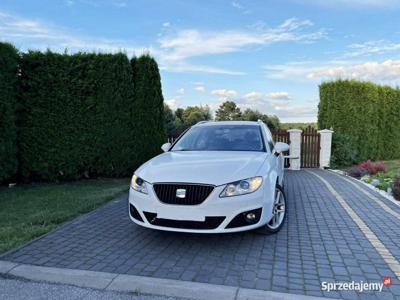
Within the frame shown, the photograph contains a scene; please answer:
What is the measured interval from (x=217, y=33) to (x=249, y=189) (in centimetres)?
911

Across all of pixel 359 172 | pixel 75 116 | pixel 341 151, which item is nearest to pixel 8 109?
pixel 75 116

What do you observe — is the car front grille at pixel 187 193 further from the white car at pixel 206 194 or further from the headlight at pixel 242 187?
the headlight at pixel 242 187

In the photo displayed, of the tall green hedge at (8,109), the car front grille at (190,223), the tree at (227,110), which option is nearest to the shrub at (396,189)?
the car front grille at (190,223)

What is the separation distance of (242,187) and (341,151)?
37.6 ft

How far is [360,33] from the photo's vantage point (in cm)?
1106

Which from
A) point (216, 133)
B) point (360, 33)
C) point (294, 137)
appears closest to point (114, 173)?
point (216, 133)

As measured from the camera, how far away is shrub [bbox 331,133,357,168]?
13581 mm

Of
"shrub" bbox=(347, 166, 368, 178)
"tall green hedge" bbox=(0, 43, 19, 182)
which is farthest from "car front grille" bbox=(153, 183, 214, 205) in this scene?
"shrub" bbox=(347, 166, 368, 178)

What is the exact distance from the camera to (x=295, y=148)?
1269cm

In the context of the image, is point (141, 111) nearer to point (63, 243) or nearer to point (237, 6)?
point (237, 6)

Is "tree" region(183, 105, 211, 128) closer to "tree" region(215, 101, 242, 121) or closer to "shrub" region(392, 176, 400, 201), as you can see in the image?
"tree" region(215, 101, 242, 121)

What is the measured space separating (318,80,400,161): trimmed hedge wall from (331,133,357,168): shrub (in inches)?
30.6

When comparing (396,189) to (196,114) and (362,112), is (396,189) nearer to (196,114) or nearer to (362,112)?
(362,112)

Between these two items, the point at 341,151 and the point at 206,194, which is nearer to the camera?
the point at 206,194
